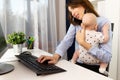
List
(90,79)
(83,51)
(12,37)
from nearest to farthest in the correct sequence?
(90,79), (83,51), (12,37)

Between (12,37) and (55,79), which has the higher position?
(12,37)

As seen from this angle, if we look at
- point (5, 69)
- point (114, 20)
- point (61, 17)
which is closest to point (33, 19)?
point (61, 17)

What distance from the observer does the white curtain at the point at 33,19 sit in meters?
2.16

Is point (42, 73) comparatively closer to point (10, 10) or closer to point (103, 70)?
point (103, 70)

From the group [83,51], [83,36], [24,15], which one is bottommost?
[83,51]

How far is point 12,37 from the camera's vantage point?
5.53ft

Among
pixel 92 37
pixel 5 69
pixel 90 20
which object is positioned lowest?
pixel 5 69

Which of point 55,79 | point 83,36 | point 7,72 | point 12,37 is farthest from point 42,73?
point 12,37

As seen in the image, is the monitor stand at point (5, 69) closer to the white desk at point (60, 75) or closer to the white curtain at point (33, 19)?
the white desk at point (60, 75)

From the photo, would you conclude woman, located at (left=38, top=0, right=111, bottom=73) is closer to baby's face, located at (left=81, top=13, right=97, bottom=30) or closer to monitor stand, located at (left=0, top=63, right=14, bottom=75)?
baby's face, located at (left=81, top=13, right=97, bottom=30)

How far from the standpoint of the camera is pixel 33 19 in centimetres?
230

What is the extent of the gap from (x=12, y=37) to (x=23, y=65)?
0.55 meters

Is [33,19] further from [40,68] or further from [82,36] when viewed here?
[40,68]

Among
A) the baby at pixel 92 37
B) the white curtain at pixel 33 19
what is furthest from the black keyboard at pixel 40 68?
the white curtain at pixel 33 19
